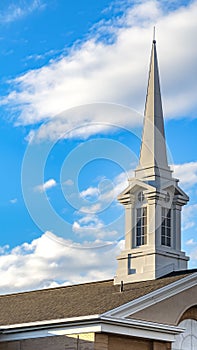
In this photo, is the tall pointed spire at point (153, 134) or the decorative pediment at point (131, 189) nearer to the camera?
the decorative pediment at point (131, 189)

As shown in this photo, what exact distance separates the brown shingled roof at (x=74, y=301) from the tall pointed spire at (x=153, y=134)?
225 inches

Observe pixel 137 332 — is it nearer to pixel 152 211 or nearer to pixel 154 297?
pixel 154 297

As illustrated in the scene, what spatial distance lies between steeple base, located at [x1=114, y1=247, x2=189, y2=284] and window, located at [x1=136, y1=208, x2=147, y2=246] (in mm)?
700

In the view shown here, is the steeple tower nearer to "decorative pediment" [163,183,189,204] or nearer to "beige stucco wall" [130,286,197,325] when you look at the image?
"decorative pediment" [163,183,189,204]

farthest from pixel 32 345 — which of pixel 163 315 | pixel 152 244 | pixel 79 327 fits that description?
pixel 152 244

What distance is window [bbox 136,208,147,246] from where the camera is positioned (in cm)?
4816

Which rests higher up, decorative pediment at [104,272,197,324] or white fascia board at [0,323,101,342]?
decorative pediment at [104,272,197,324]

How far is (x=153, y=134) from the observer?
4962 cm

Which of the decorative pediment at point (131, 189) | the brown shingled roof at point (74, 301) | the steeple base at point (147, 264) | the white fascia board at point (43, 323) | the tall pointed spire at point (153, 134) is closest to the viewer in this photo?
the white fascia board at point (43, 323)

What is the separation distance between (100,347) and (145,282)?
826cm

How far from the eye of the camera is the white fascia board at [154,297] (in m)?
37.9

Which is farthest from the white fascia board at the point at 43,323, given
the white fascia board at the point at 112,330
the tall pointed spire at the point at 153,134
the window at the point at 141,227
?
the tall pointed spire at the point at 153,134

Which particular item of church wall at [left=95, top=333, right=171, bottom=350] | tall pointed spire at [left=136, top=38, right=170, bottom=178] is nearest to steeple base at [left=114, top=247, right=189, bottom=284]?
tall pointed spire at [left=136, top=38, right=170, bottom=178]

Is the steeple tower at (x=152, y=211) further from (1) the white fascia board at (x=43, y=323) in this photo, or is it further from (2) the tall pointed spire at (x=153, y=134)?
(1) the white fascia board at (x=43, y=323)
